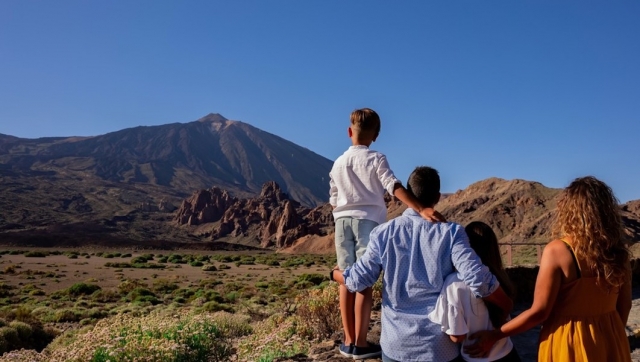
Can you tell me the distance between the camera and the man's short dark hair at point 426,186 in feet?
9.24

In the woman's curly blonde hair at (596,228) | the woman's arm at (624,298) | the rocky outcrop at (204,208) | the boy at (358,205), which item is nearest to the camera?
the woman's curly blonde hair at (596,228)

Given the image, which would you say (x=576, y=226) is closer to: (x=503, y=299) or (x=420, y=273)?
(x=503, y=299)

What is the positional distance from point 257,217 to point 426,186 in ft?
343

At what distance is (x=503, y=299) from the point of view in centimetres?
261

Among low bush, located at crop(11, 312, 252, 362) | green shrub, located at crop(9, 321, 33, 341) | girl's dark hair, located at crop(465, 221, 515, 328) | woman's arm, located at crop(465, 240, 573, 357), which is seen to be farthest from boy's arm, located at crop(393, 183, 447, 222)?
green shrub, located at crop(9, 321, 33, 341)

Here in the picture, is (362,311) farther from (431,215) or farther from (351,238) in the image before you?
(431,215)

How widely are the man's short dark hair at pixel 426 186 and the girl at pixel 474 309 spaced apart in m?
0.26

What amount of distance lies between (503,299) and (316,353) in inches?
98.8

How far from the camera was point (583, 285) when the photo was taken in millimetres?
2492

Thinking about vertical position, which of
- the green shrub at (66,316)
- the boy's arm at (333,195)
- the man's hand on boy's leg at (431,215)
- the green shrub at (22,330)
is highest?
the boy's arm at (333,195)

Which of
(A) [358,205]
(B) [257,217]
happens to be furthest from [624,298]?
(B) [257,217]

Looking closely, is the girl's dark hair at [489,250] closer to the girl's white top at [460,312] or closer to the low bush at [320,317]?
the girl's white top at [460,312]

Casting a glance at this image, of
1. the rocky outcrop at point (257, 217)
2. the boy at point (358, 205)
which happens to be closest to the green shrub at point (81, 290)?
the boy at point (358, 205)

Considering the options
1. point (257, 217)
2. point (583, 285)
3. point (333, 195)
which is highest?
point (333, 195)
